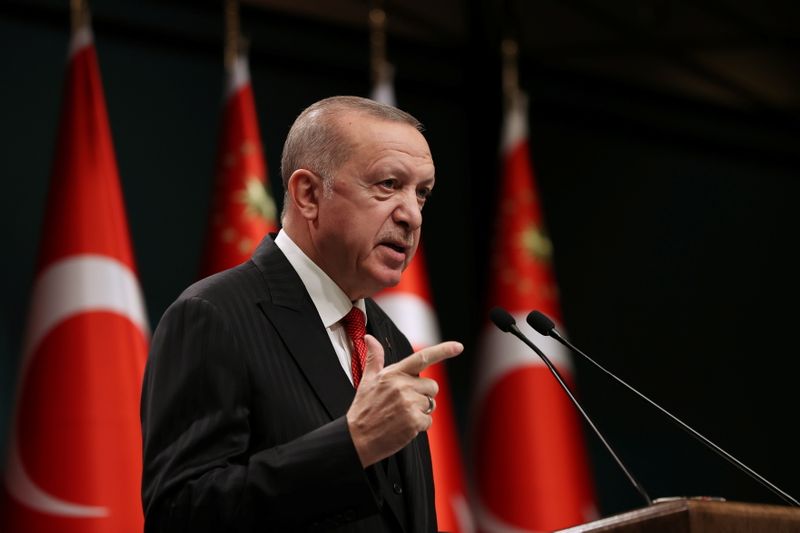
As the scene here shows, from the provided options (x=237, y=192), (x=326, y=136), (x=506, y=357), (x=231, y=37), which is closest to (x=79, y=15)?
(x=231, y=37)

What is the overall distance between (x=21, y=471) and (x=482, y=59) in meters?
3.11

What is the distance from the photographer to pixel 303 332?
1825 millimetres

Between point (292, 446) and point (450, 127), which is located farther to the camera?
point (450, 127)

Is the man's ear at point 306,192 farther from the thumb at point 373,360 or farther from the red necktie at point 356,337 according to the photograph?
the thumb at point 373,360

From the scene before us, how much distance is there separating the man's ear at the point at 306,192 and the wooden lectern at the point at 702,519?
75 centimetres

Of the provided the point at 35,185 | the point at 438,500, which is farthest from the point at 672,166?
the point at 35,185

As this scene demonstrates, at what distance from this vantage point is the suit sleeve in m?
1.58

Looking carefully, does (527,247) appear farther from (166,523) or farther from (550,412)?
(166,523)

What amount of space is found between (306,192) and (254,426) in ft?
1.55

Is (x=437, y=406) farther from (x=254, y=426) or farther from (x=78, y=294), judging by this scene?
(x=254, y=426)

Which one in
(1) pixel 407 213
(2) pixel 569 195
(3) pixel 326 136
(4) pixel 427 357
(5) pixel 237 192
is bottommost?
(4) pixel 427 357

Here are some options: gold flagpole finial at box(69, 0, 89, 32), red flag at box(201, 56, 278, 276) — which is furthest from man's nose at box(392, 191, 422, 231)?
gold flagpole finial at box(69, 0, 89, 32)

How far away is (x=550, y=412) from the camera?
14.7 feet

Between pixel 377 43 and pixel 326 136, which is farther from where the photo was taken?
pixel 377 43
